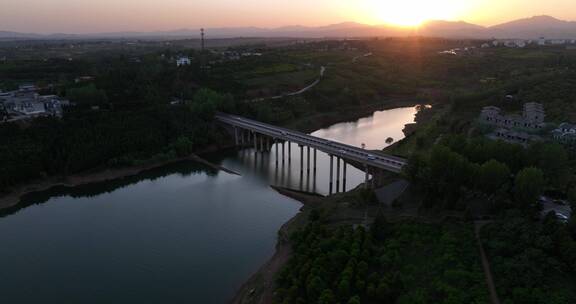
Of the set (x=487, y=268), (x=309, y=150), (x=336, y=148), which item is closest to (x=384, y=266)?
(x=487, y=268)

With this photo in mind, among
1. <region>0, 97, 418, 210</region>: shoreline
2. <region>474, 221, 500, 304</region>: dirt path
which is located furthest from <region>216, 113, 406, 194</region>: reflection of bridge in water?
<region>474, 221, 500, 304</region>: dirt path

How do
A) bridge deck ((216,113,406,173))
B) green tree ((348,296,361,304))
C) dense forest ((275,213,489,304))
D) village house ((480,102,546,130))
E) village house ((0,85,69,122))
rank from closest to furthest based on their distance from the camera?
green tree ((348,296,361,304)) → dense forest ((275,213,489,304)) → bridge deck ((216,113,406,173)) → village house ((480,102,546,130)) → village house ((0,85,69,122))

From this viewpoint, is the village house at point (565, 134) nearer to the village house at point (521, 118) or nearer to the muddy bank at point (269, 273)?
the village house at point (521, 118)

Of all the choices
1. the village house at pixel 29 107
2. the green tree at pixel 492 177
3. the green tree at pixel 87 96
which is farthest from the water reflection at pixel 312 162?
the village house at pixel 29 107

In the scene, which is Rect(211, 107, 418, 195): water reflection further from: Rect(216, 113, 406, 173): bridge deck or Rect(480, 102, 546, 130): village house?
Rect(480, 102, 546, 130): village house

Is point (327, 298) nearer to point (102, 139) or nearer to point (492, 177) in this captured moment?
point (492, 177)

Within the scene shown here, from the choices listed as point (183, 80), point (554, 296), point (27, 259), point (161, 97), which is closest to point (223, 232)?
point (27, 259)

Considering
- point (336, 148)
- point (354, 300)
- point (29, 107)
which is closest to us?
point (354, 300)
